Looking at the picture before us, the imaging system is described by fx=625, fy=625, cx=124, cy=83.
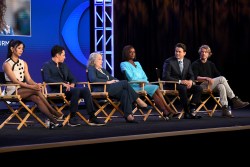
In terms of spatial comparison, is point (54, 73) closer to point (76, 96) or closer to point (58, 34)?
point (76, 96)

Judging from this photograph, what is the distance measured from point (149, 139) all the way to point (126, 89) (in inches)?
77.0

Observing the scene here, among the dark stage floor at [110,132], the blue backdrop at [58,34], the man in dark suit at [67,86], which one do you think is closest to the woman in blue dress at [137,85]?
the dark stage floor at [110,132]

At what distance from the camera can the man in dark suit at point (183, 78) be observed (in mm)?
8594

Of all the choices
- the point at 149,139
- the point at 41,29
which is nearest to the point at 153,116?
the point at 41,29

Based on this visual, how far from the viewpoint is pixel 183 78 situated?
8.79 metres

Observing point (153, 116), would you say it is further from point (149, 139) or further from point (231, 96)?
point (149, 139)

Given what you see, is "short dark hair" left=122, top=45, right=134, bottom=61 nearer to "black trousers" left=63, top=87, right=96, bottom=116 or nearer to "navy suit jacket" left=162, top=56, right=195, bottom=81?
"navy suit jacket" left=162, top=56, right=195, bottom=81

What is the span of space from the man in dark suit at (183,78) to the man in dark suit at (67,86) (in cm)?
142

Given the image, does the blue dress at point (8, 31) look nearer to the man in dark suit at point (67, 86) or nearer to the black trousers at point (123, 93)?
the man in dark suit at point (67, 86)

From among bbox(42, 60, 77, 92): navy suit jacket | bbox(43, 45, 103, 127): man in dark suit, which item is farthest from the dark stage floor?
bbox(42, 60, 77, 92): navy suit jacket

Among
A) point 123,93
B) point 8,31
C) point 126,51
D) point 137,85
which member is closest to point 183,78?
point 137,85

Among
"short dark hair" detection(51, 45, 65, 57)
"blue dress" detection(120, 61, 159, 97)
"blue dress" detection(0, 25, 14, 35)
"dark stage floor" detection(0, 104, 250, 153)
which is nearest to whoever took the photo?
"dark stage floor" detection(0, 104, 250, 153)

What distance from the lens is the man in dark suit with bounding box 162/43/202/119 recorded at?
859cm

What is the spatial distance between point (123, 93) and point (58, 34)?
115 inches
